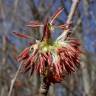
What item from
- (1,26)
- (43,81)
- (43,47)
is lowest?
(43,81)

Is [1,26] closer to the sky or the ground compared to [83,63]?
closer to the sky

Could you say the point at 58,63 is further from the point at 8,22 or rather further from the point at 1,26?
the point at 8,22

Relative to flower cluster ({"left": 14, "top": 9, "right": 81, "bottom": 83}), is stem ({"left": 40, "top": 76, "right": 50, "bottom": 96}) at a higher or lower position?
lower

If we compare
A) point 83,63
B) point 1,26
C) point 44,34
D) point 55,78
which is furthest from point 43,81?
point 1,26

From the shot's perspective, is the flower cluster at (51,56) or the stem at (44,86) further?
the flower cluster at (51,56)

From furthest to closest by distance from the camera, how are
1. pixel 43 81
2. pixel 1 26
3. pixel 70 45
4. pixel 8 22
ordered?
1. pixel 8 22
2. pixel 1 26
3. pixel 70 45
4. pixel 43 81

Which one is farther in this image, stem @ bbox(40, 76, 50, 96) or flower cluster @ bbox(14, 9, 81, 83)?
flower cluster @ bbox(14, 9, 81, 83)

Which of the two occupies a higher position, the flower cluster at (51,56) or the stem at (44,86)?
the flower cluster at (51,56)

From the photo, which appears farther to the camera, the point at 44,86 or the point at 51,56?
the point at 51,56
